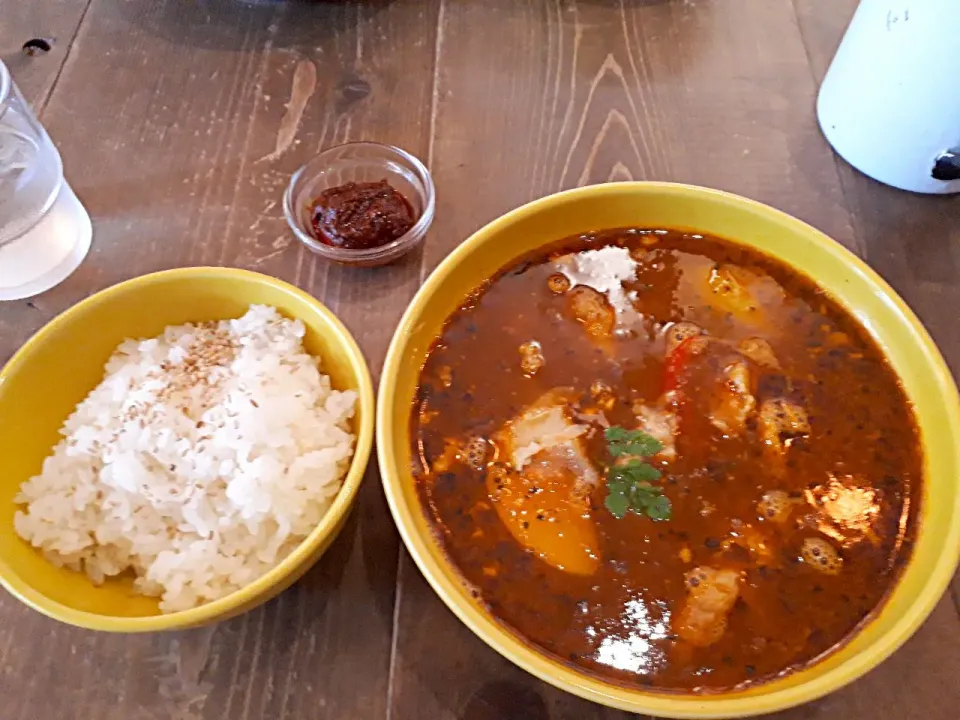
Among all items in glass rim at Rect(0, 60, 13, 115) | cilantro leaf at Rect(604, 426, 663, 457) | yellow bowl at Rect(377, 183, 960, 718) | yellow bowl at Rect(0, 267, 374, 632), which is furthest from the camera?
glass rim at Rect(0, 60, 13, 115)

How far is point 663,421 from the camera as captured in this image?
1227 mm

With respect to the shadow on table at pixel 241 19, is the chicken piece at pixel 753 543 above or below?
below

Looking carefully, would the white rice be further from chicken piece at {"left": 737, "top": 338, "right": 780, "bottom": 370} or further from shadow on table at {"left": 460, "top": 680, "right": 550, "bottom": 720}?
chicken piece at {"left": 737, "top": 338, "right": 780, "bottom": 370}

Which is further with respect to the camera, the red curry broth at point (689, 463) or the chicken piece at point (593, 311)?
the chicken piece at point (593, 311)

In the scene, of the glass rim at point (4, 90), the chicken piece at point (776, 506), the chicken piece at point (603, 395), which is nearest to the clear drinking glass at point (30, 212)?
the glass rim at point (4, 90)

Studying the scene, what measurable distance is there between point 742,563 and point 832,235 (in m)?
0.83

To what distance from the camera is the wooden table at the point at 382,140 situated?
1203 millimetres

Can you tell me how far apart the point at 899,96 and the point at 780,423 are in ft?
2.45

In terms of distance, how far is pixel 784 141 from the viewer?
5.76 feet

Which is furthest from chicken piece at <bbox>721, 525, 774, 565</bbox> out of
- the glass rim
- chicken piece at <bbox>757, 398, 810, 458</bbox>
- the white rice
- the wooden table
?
the glass rim

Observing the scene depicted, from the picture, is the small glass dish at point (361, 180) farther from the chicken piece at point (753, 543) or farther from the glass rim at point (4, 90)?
the chicken piece at point (753, 543)

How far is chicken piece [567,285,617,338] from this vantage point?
1.32m

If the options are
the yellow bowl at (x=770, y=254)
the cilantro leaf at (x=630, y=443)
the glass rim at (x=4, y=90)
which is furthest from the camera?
the glass rim at (x=4, y=90)

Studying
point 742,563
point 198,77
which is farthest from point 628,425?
point 198,77
